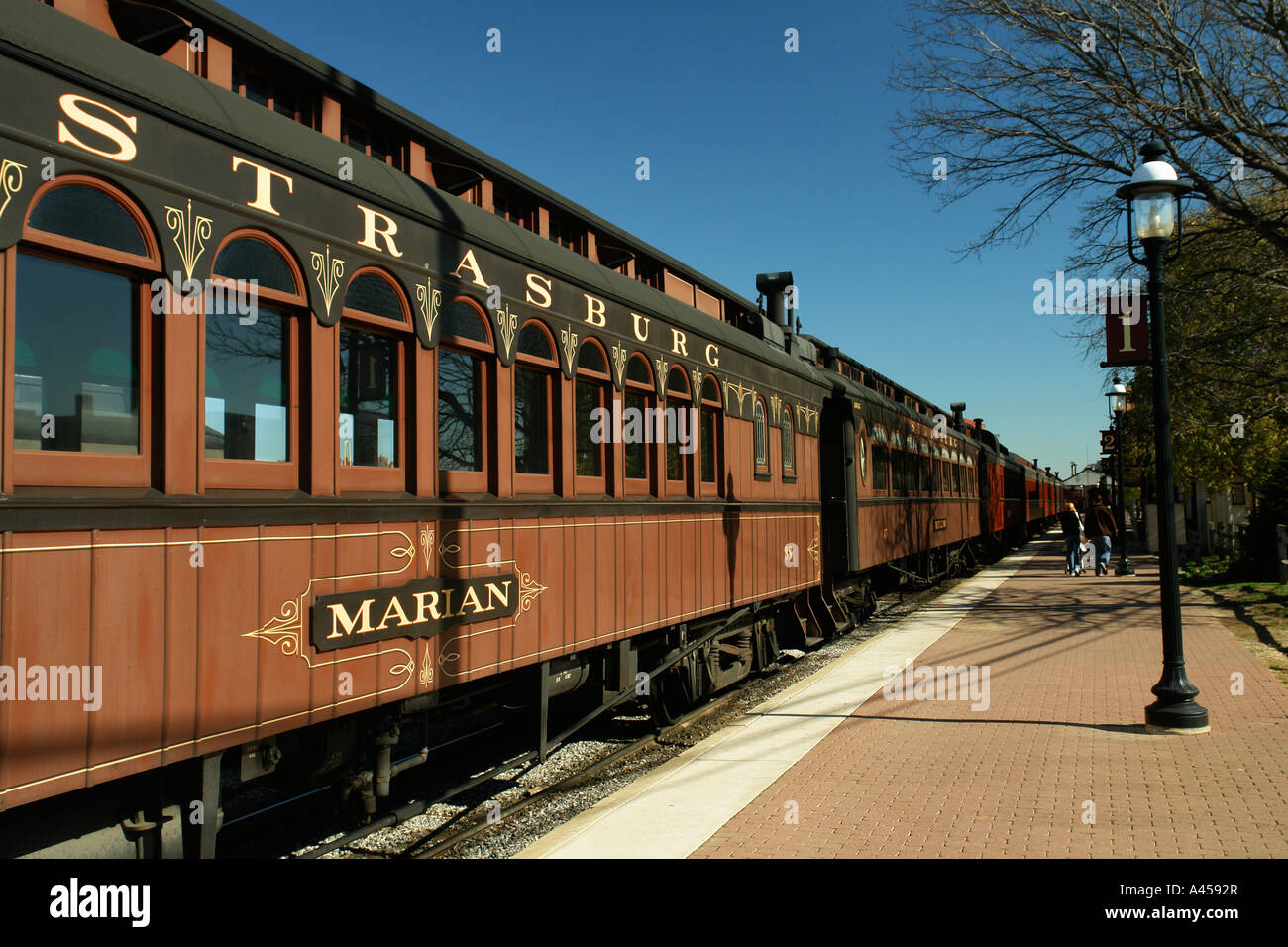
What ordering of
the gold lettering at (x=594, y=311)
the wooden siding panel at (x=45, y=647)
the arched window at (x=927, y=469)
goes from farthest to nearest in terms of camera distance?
the arched window at (x=927, y=469) → the gold lettering at (x=594, y=311) → the wooden siding panel at (x=45, y=647)

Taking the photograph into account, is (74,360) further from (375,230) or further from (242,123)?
(375,230)

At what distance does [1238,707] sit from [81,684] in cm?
835

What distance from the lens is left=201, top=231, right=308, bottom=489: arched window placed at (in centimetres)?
379

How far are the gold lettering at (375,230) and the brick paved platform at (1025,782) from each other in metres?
3.01

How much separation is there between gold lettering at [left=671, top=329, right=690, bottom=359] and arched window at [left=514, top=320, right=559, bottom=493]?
1927mm

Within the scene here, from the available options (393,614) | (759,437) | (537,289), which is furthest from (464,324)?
(759,437)

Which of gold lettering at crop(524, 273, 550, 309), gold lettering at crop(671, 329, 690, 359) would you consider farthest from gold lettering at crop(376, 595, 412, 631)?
gold lettering at crop(671, 329, 690, 359)

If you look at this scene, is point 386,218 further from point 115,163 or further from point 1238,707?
point 1238,707

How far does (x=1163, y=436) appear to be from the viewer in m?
7.82

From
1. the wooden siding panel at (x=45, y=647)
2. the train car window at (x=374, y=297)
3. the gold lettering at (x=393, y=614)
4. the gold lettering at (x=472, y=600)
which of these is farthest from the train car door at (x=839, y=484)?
the wooden siding panel at (x=45, y=647)

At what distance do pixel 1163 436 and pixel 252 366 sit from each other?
6.84 meters

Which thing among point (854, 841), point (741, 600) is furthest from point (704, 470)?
point (854, 841)

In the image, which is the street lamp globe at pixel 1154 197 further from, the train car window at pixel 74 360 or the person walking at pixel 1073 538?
the person walking at pixel 1073 538

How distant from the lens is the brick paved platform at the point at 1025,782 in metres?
4.91
